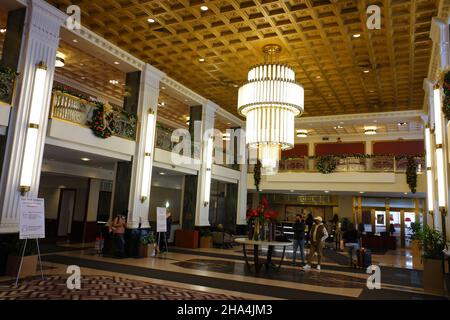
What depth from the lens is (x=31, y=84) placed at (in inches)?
291

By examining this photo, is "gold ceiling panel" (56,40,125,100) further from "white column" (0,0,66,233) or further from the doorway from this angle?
the doorway

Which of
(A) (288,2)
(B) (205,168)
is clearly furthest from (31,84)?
(B) (205,168)

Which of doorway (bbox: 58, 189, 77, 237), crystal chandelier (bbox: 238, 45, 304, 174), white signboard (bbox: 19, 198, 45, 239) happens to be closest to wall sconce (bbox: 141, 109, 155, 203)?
crystal chandelier (bbox: 238, 45, 304, 174)

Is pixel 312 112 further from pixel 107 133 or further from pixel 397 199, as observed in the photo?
pixel 107 133

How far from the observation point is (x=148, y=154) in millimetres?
10633

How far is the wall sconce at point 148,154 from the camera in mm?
10531

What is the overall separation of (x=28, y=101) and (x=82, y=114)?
154 cm

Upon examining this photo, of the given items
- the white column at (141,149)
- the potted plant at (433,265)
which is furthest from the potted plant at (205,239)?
the potted plant at (433,265)

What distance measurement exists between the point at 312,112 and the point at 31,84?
10.7 meters

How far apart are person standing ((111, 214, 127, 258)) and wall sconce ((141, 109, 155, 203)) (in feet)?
3.02

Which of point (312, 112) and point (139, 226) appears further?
point (312, 112)

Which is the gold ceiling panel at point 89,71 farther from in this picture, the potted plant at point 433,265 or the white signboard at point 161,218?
the potted plant at point 433,265

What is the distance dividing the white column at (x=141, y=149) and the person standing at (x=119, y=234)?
0.27 meters

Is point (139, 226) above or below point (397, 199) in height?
below
